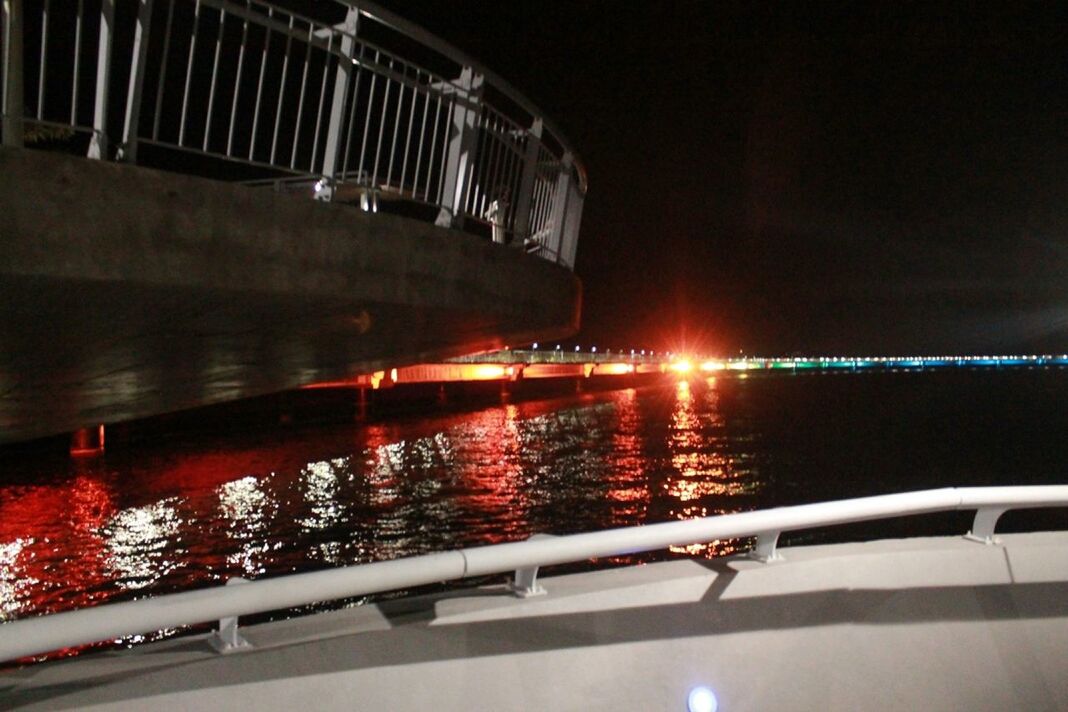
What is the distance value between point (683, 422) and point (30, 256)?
39.1 metres

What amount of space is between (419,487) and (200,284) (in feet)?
52.4

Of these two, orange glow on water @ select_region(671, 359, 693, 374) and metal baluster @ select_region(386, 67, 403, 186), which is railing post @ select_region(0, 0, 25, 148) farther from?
orange glow on water @ select_region(671, 359, 693, 374)

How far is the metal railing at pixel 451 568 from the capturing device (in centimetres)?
255

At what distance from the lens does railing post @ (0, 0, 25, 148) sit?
13.2 ft

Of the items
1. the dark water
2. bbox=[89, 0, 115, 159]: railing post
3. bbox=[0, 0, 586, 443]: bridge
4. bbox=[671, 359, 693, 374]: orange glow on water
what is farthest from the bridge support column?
bbox=[671, 359, 693, 374]: orange glow on water

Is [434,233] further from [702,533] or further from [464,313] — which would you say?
[702,533]

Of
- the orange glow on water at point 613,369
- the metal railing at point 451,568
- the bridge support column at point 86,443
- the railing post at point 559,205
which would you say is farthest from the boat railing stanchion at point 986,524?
the orange glow on water at point 613,369

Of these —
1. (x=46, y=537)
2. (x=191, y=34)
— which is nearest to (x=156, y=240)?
(x=191, y=34)

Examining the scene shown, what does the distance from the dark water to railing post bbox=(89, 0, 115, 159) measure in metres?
7.24

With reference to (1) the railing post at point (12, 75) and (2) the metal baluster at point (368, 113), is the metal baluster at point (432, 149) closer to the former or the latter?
(2) the metal baluster at point (368, 113)

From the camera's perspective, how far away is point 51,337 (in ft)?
16.0

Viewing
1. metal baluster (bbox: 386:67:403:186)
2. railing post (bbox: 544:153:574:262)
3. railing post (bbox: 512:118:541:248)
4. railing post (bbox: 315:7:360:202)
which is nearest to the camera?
railing post (bbox: 315:7:360:202)

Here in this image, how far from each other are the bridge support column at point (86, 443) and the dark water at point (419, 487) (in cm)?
76

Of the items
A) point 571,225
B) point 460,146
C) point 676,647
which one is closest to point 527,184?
point 460,146
